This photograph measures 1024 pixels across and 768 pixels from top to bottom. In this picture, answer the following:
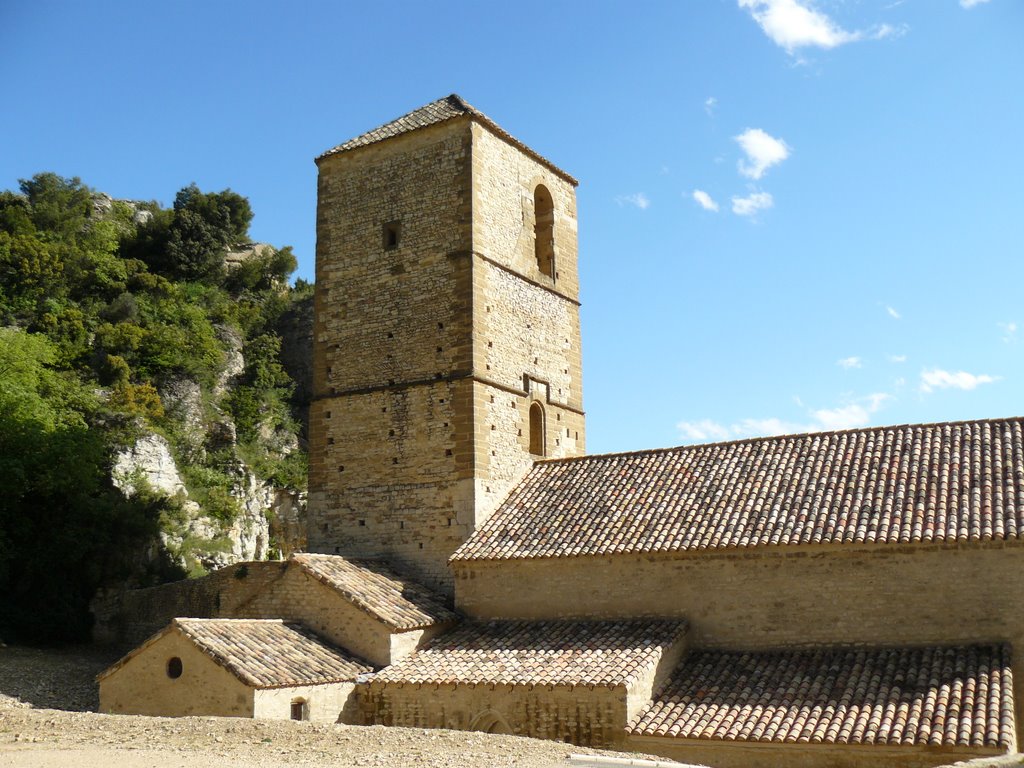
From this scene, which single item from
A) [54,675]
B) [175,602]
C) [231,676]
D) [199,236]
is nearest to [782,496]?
[231,676]

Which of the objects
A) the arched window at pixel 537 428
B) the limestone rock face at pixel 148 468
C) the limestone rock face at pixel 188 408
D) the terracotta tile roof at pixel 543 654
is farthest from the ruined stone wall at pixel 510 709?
the limestone rock face at pixel 188 408

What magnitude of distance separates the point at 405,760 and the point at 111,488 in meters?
17.4

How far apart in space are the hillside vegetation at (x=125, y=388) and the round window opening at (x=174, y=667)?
9.17 metres

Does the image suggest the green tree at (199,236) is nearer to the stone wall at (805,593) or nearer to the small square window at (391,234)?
the small square window at (391,234)

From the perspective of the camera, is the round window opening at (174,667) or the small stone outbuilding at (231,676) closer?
the small stone outbuilding at (231,676)

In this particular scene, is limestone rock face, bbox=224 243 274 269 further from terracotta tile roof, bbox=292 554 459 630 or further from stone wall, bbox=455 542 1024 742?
stone wall, bbox=455 542 1024 742

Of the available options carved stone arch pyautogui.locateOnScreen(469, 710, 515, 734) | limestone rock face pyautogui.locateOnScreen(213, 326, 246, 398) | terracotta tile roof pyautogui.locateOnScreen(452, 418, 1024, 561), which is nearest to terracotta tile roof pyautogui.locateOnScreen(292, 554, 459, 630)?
terracotta tile roof pyautogui.locateOnScreen(452, 418, 1024, 561)

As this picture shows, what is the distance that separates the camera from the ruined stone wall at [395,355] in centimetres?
1780

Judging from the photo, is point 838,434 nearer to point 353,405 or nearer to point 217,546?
point 353,405

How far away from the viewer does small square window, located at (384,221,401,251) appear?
64.1ft

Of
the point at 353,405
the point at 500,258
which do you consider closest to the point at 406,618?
the point at 353,405

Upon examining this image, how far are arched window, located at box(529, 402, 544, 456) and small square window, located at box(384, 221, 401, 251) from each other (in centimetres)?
439

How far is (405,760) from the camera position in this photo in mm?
9672

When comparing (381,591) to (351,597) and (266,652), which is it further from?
(266,652)
